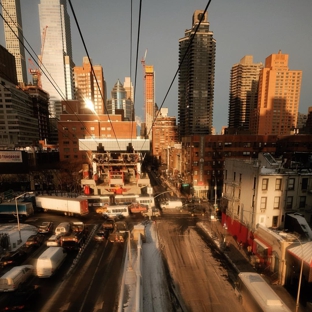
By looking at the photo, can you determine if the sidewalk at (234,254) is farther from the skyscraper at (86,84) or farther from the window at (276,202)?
the skyscraper at (86,84)

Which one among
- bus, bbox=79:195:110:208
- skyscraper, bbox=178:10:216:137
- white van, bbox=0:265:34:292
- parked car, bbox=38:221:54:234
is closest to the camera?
white van, bbox=0:265:34:292

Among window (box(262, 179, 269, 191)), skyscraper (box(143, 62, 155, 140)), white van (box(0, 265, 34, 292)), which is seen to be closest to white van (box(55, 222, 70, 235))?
white van (box(0, 265, 34, 292))

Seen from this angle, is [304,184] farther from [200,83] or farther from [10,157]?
[200,83]

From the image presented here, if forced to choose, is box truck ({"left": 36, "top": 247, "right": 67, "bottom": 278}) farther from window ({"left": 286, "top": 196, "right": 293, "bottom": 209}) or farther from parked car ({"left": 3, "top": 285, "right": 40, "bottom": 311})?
window ({"left": 286, "top": 196, "right": 293, "bottom": 209})

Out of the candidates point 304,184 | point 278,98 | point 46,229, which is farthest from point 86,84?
point 304,184

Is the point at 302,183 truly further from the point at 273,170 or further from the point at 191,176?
the point at 191,176

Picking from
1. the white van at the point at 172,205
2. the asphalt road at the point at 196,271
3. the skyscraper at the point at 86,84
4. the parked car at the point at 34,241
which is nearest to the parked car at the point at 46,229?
the parked car at the point at 34,241
